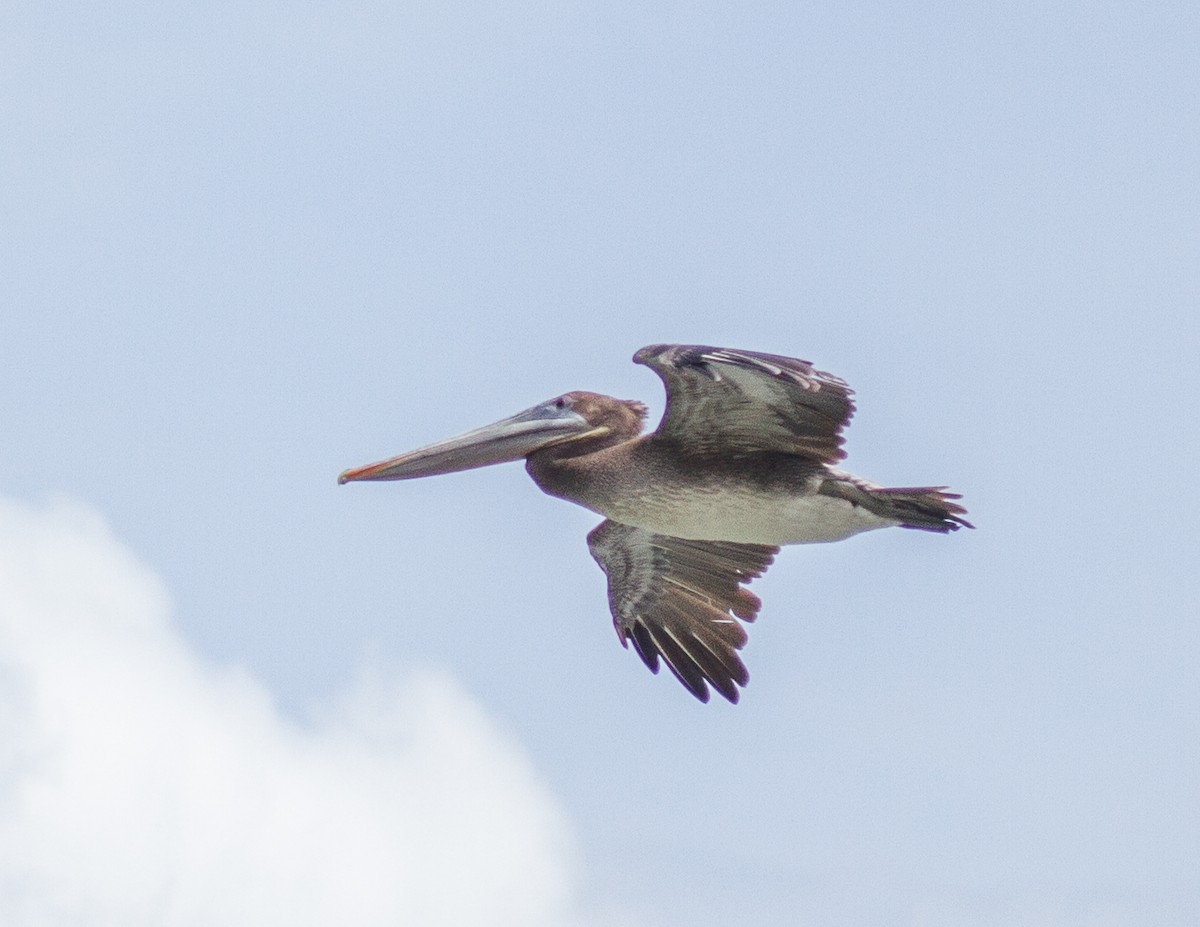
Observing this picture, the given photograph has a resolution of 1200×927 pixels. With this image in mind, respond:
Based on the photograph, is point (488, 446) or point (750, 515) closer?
point (750, 515)

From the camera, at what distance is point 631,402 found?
40.4 ft

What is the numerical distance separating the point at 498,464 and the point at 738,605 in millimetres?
1993

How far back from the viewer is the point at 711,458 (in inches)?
441

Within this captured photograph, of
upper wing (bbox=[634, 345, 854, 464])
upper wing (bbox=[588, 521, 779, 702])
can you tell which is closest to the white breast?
upper wing (bbox=[634, 345, 854, 464])

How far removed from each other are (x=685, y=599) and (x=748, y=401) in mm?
2693

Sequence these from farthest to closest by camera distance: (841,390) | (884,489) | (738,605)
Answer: (738,605), (884,489), (841,390)

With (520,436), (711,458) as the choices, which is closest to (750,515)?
(711,458)

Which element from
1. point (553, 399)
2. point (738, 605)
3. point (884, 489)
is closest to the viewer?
point (884, 489)

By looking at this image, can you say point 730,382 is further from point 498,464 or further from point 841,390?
point 498,464

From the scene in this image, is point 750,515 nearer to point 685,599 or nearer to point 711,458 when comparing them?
point 711,458

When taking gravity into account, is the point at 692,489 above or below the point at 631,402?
below

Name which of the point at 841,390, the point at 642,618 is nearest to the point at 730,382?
the point at 841,390

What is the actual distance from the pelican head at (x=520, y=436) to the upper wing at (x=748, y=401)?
3.09 feet

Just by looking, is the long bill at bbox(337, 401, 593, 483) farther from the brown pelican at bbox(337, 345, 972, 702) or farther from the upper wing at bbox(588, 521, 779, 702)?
the upper wing at bbox(588, 521, 779, 702)
